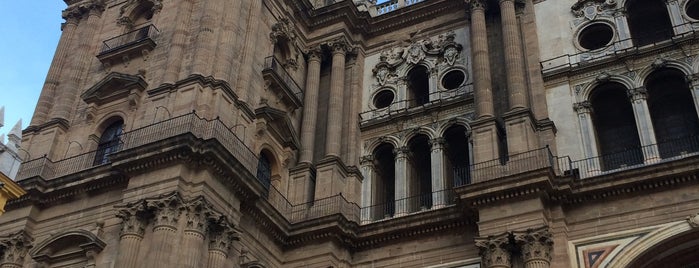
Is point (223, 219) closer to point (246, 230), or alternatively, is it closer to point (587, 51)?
point (246, 230)

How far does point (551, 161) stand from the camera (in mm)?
20688

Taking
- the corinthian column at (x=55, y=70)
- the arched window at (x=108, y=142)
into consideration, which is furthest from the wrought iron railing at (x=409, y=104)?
the corinthian column at (x=55, y=70)

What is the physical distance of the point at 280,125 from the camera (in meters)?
24.0

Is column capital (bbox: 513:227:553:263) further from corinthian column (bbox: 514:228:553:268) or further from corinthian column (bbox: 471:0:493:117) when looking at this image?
corinthian column (bbox: 471:0:493:117)

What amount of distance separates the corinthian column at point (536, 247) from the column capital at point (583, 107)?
488cm

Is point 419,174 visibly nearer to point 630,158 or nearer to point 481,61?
point 481,61

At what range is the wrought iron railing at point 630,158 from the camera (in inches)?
794

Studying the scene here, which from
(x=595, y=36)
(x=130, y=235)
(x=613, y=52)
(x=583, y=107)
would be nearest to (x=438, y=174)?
(x=583, y=107)

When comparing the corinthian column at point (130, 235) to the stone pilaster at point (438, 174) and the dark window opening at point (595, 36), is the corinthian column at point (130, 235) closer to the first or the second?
the stone pilaster at point (438, 174)

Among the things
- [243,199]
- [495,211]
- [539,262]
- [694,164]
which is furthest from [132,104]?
[694,164]

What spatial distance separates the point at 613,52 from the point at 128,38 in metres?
15.2

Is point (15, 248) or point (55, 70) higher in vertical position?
point (55, 70)

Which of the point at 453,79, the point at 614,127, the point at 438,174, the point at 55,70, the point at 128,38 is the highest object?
the point at 128,38

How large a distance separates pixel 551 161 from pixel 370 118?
7173 mm
